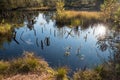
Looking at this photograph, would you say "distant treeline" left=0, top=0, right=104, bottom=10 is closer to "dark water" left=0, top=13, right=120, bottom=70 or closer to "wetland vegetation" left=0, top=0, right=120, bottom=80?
"wetland vegetation" left=0, top=0, right=120, bottom=80

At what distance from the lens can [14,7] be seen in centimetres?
5941

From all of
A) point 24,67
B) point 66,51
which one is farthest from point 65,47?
point 24,67

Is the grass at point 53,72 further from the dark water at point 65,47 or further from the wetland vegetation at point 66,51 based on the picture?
the dark water at point 65,47

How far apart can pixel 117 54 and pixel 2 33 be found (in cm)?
1869

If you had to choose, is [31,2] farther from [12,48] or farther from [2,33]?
[12,48]

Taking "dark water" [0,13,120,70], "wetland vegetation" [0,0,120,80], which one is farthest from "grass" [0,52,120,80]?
"dark water" [0,13,120,70]

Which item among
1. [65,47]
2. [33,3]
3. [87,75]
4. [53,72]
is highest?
[33,3]

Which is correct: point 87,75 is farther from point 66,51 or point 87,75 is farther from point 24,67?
point 66,51

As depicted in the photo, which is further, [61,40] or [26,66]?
[61,40]

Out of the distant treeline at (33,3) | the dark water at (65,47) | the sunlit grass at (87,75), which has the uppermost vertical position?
the distant treeline at (33,3)

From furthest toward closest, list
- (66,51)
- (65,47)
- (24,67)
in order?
(65,47)
(66,51)
(24,67)

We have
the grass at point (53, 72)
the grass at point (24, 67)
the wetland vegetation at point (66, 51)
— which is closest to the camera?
the grass at point (53, 72)

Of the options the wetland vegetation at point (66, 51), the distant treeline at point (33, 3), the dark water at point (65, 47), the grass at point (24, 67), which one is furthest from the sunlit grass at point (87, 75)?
the distant treeline at point (33, 3)

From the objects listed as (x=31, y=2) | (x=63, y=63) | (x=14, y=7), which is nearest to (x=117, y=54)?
(x=63, y=63)
